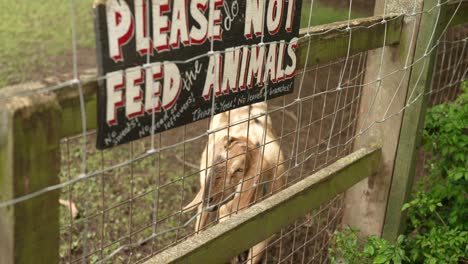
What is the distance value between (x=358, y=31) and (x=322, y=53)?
276 mm

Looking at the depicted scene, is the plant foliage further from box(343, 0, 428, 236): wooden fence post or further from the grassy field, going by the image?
the grassy field

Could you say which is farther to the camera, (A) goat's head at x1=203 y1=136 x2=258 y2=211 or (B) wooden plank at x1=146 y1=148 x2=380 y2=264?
(A) goat's head at x1=203 y1=136 x2=258 y2=211

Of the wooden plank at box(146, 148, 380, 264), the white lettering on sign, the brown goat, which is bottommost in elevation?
the brown goat

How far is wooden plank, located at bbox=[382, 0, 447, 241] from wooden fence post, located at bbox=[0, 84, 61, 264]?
6.49 feet

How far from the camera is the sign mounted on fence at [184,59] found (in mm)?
1442

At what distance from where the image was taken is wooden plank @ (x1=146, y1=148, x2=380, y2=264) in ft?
6.21

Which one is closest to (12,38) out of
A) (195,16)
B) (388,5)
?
(388,5)

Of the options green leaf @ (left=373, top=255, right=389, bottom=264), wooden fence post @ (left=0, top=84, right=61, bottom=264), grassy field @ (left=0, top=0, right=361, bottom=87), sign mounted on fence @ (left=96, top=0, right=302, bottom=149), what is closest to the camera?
wooden fence post @ (left=0, top=84, right=61, bottom=264)

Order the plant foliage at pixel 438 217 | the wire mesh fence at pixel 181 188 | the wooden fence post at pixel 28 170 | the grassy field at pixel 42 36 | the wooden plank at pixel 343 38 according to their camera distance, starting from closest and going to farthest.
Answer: the wooden fence post at pixel 28 170, the wooden plank at pixel 343 38, the plant foliage at pixel 438 217, the wire mesh fence at pixel 181 188, the grassy field at pixel 42 36

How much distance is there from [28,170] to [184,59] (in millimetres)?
557

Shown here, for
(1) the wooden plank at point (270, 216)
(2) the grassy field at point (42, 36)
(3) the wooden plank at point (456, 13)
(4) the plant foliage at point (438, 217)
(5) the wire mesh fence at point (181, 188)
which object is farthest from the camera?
(2) the grassy field at point (42, 36)

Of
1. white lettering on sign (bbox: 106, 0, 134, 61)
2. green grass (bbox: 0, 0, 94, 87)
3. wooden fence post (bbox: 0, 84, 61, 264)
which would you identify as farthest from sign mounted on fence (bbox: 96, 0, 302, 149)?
green grass (bbox: 0, 0, 94, 87)

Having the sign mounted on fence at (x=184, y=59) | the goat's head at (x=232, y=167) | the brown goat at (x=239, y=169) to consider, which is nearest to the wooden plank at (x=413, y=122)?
the brown goat at (x=239, y=169)

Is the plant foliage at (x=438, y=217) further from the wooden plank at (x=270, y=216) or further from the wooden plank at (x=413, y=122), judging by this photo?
the wooden plank at (x=270, y=216)
